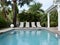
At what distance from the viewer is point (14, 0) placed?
26656 mm

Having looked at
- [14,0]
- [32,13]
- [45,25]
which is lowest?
[45,25]

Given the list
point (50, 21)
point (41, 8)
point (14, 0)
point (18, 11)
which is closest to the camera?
point (50, 21)

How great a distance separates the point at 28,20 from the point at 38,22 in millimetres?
2400

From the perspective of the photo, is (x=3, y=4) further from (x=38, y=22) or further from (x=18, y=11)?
(x=38, y=22)

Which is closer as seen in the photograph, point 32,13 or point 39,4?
point 32,13

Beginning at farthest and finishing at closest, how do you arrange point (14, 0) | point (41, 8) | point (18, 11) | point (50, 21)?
point (41, 8) < point (18, 11) < point (14, 0) < point (50, 21)

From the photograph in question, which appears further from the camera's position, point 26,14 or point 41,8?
point 41,8

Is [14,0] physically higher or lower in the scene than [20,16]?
higher

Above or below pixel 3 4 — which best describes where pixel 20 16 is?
below

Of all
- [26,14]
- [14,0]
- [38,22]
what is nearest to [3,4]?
[14,0]

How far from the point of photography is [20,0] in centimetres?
2798

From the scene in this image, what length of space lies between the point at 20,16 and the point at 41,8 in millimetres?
5923

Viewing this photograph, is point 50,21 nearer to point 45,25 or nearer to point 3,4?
point 45,25

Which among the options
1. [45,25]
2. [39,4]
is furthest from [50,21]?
[39,4]
